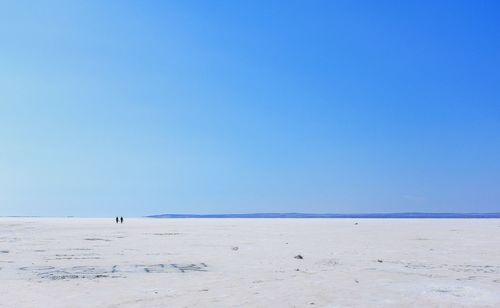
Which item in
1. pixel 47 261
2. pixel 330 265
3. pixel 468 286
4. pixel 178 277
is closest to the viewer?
pixel 468 286

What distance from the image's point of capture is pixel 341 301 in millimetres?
10953

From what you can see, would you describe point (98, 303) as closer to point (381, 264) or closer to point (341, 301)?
point (341, 301)

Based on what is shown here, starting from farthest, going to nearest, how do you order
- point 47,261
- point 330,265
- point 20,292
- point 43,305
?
point 47,261 → point 330,265 → point 20,292 → point 43,305

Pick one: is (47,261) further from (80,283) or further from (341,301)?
(341,301)

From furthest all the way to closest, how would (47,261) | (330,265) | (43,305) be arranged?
(47,261), (330,265), (43,305)

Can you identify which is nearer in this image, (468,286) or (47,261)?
(468,286)

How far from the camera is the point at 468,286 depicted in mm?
13102

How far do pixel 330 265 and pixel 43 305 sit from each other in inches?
407

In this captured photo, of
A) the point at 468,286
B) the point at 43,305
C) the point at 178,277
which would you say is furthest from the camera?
the point at 178,277

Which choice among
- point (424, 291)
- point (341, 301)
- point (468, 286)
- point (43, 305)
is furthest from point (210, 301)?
point (468, 286)

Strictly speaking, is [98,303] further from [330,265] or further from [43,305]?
[330,265]

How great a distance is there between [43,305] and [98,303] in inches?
46.7

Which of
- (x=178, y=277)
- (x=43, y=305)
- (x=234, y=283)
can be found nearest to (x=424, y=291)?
(x=234, y=283)

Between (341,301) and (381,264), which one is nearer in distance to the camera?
(341,301)
